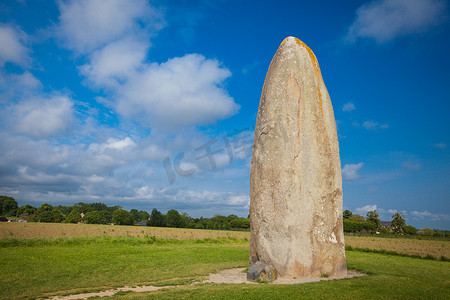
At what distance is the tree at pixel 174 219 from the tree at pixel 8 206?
54.7 m

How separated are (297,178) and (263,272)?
4.30 meters

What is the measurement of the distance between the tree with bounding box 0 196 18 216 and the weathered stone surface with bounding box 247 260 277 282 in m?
112

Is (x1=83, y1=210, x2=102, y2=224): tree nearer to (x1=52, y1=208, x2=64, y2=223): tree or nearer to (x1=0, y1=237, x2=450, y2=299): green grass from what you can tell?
(x1=52, y1=208, x2=64, y2=223): tree

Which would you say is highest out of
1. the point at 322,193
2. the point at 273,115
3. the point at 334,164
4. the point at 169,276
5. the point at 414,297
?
the point at 273,115

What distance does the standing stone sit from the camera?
40.3 ft

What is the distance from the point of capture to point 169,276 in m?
13.9

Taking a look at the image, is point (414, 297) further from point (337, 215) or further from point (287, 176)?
point (287, 176)

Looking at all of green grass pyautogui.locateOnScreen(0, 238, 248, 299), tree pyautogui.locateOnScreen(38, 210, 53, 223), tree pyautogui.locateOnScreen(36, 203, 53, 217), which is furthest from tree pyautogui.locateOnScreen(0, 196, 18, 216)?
green grass pyautogui.locateOnScreen(0, 238, 248, 299)

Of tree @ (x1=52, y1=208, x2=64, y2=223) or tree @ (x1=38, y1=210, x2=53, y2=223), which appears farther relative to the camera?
tree @ (x1=52, y1=208, x2=64, y2=223)

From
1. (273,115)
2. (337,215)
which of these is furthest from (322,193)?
(273,115)

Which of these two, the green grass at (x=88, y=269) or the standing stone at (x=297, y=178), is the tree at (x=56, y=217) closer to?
the green grass at (x=88, y=269)

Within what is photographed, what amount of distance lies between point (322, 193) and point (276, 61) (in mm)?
7135

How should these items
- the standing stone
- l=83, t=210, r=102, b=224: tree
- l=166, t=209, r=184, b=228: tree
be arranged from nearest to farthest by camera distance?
the standing stone < l=83, t=210, r=102, b=224: tree < l=166, t=209, r=184, b=228: tree

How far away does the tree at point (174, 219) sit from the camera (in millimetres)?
88062
